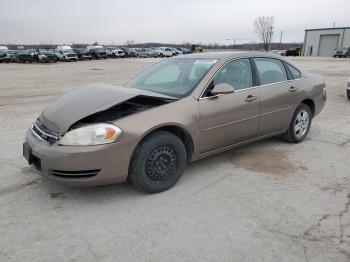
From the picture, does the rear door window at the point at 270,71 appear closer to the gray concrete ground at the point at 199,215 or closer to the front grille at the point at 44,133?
the gray concrete ground at the point at 199,215

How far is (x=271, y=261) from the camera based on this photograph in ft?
8.84

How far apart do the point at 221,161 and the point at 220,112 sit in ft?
2.98

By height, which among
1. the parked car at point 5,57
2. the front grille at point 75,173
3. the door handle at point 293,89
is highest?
the door handle at point 293,89

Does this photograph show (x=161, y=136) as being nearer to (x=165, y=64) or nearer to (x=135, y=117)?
(x=135, y=117)

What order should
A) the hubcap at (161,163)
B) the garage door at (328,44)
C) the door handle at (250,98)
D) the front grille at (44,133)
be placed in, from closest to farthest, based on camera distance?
the front grille at (44,133)
the hubcap at (161,163)
the door handle at (250,98)
the garage door at (328,44)

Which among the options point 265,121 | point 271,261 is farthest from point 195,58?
point 271,261

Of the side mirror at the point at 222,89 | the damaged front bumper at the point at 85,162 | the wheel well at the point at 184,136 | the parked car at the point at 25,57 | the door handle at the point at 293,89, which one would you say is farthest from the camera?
the parked car at the point at 25,57

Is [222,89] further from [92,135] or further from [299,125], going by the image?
[299,125]

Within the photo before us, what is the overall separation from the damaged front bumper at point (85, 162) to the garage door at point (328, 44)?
6889 centimetres

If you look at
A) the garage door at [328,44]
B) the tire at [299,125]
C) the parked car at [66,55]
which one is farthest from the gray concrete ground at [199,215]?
the garage door at [328,44]

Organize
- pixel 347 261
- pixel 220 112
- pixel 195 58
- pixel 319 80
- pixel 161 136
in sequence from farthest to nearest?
pixel 319 80, pixel 195 58, pixel 220 112, pixel 161 136, pixel 347 261

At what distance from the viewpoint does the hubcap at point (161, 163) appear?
12.2 feet

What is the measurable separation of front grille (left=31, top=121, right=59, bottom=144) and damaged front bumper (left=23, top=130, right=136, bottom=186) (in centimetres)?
7

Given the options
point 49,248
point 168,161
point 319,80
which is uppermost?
point 319,80
